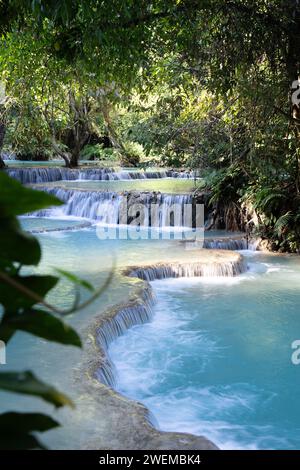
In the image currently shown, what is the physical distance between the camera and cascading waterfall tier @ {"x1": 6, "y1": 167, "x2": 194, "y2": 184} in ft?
63.4

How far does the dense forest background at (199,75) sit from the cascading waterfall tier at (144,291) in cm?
168

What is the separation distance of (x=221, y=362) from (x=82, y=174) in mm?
15654

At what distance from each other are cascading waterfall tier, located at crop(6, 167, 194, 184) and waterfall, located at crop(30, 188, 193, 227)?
494cm

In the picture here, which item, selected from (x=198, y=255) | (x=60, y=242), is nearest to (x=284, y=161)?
(x=198, y=255)

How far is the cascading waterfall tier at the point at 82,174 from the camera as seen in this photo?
1931cm

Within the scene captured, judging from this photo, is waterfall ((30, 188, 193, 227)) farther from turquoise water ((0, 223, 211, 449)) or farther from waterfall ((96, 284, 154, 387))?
waterfall ((96, 284, 154, 387))

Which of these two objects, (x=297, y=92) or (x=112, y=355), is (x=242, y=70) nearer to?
(x=297, y=92)

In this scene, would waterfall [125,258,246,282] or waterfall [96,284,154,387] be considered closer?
waterfall [96,284,154,387]

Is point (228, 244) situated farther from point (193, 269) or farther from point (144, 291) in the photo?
point (144, 291)

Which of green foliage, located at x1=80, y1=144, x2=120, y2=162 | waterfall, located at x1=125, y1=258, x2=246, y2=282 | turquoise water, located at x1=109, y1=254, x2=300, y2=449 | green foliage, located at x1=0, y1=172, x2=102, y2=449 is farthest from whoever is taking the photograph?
green foliage, located at x1=80, y1=144, x2=120, y2=162

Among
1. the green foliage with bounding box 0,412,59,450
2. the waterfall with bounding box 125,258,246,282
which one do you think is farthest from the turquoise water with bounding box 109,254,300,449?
the green foliage with bounding box 0,412,59,450

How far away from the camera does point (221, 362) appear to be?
5.50 metres

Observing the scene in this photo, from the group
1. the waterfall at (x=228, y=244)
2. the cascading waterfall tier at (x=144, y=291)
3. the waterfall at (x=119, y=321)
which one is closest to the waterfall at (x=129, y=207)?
the waterfall at (x=228, y=244)

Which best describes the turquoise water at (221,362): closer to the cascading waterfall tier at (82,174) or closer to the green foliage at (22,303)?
the green foliage at (22,303)
